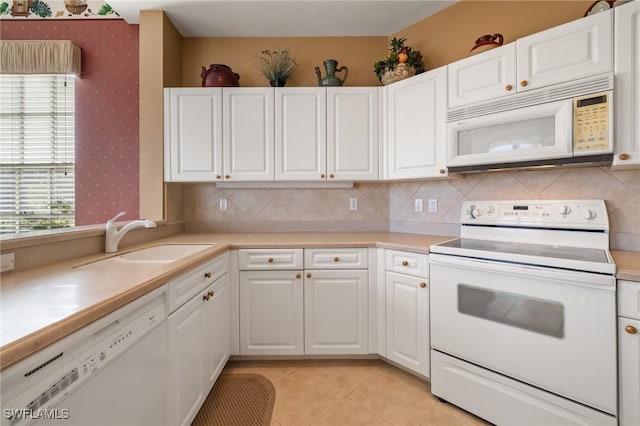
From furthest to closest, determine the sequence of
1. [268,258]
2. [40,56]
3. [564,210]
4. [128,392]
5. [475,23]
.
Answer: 1. [40,56]
2. [475,23]
3. [268,258]
4. [564,210]
5. [128,392]

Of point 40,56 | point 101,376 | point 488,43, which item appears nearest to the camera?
point 101,376

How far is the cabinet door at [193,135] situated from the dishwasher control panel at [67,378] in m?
1.49

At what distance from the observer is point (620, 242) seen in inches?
60.6

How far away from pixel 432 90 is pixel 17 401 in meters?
2.34

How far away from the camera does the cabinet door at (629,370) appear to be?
3.66 feet

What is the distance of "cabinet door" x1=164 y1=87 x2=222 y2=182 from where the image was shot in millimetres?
2227

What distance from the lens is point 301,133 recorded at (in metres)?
2.23

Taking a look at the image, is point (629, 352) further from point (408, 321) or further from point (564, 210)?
point (408, 321)

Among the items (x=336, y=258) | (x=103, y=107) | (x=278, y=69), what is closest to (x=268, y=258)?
(x=336, y=258)

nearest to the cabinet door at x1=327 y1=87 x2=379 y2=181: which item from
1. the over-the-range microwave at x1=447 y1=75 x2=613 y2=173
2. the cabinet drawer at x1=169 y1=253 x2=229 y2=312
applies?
the over-the-range microwave at x1=447 y1=75 x2=613 y2=173

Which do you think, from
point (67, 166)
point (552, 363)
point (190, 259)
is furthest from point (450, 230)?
point (67, 166)

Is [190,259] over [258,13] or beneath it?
beneath

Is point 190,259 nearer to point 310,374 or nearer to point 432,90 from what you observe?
point 310,374

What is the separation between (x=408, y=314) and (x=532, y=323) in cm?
66
